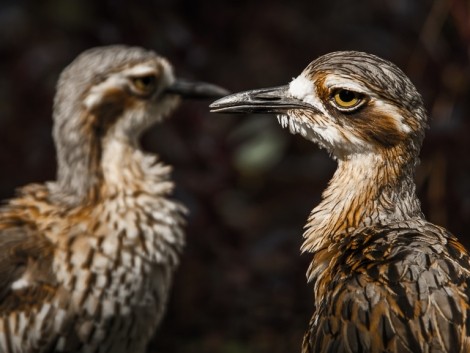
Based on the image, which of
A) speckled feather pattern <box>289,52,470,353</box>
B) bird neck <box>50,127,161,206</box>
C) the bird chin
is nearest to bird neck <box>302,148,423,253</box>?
speckled feather pattern <box>289,52,470,353</box>

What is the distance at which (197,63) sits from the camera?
7.32 meters

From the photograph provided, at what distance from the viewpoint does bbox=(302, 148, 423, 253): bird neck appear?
5.45m

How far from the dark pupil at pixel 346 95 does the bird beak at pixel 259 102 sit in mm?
198

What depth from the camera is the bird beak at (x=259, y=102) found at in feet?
18.3

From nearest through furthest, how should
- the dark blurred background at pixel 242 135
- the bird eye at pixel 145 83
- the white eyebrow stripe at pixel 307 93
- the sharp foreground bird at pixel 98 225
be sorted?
the white eyebrow stripe at pixel 307 93, the sharp foreground bird at pixel 98 225, the bird eye at pixel 145 83, the dark blurred background at pixel 242 135

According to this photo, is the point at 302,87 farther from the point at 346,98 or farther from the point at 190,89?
the point at 190,89

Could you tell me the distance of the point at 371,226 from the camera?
17.8ft

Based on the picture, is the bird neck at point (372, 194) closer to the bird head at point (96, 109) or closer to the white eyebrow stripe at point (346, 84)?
the white eyebrow stripe at point (346, 84)

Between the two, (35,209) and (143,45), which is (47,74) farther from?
(35,209)

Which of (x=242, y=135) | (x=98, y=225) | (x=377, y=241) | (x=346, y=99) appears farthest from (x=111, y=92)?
(x=377, y=241)

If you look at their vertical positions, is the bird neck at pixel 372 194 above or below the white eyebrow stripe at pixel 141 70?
below

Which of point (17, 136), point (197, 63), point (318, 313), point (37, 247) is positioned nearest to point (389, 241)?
point (318, 313)

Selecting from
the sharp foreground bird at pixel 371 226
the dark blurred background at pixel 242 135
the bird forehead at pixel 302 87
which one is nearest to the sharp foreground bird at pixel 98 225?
the dark blurred background at pixel 242 135

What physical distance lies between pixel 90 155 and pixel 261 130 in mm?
1322
